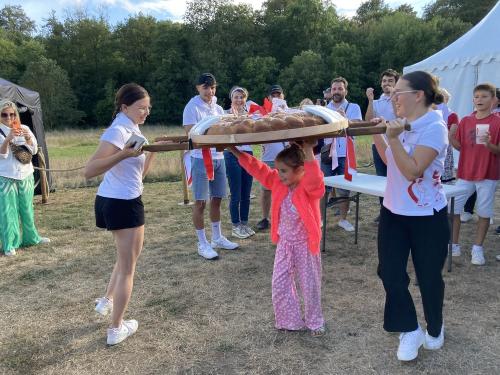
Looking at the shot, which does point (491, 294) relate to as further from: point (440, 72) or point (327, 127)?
point (440, 72)

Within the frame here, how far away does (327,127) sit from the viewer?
2256 mm

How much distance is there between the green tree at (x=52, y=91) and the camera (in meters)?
38.4

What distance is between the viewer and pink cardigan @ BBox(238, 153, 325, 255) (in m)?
2.97

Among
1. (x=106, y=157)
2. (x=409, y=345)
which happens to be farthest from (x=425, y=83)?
(x=106, y=157)

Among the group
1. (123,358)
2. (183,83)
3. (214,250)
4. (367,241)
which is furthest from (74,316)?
(183,83)

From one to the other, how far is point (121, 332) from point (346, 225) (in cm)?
360

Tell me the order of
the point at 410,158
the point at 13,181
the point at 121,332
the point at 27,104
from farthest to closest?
the point at 27,104 → the point at 13,181 → the point at 121,332 → the point at 410,158

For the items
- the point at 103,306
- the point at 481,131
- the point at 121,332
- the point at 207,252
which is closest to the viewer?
the point at 121,332

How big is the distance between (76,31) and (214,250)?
50.1 m

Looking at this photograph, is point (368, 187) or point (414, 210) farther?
point (368, 187)

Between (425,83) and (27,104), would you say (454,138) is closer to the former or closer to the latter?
(425,83)

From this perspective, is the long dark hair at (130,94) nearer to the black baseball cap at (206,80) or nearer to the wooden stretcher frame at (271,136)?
the wooden stretcher frame at (271,136)

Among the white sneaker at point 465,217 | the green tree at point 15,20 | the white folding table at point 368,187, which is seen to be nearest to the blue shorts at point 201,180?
the white folding table at point 368,187

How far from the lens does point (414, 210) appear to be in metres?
2.55
